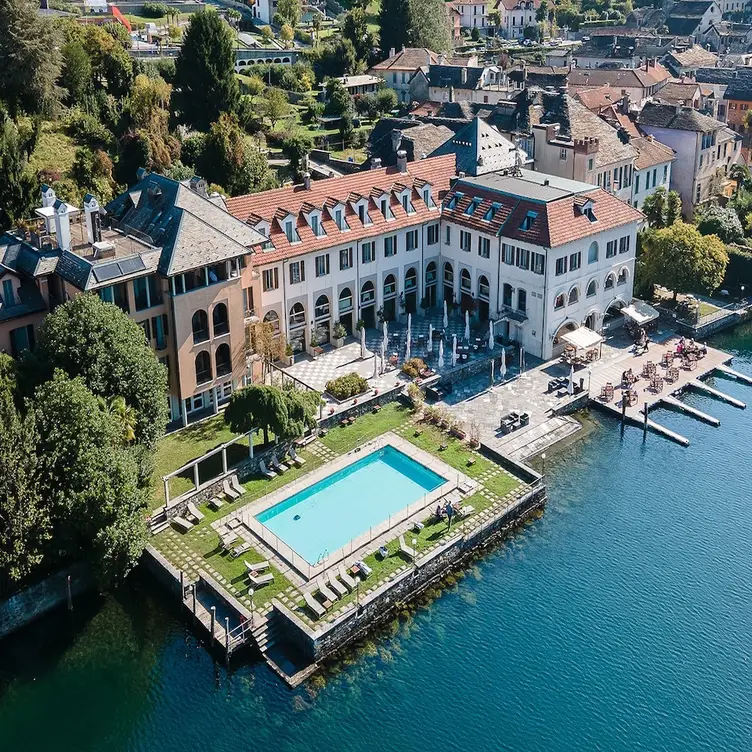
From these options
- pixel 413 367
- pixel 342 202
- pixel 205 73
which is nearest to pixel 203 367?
pixel 413 367

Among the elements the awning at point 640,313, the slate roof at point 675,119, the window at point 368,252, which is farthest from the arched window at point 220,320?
the slate roof at point 675,119

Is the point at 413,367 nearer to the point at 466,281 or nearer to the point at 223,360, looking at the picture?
the point at 466,281

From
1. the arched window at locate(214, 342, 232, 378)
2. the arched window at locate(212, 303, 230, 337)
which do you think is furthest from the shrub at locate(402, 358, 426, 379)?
the arched window at locate(212, 303, 230, 337)

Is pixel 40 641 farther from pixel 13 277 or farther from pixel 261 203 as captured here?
pixel 261 203

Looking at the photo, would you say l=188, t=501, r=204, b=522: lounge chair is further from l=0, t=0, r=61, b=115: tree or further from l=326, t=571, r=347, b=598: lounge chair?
l=0, t=0, r=61, b=115: tree

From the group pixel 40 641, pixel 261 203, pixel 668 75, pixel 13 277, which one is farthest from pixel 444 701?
pixel 668 75

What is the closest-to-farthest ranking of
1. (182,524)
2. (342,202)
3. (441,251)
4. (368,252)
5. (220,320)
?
1. (182,524)
2. (220,320)
3. (342,202)
4. (368,252)
5. (441,251)
